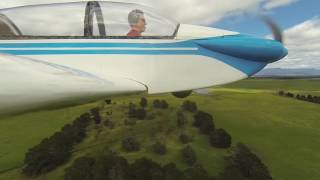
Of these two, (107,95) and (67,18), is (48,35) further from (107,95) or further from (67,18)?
(107,95)

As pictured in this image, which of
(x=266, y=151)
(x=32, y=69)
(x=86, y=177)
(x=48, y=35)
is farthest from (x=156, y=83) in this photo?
(x=266, y=151)

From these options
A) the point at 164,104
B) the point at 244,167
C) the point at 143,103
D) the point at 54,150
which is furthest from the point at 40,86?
the point at 143,103

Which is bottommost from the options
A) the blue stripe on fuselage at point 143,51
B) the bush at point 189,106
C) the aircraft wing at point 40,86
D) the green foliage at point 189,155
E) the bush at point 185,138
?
the green foliage at point 189,155

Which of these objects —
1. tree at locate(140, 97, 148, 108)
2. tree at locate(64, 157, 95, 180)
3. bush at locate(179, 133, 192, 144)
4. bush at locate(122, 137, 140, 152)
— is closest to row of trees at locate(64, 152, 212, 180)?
tree at locate(64, 157, 95, 180)

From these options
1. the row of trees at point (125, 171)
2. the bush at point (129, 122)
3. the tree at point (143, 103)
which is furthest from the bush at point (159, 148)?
the tree at point (143, 103)

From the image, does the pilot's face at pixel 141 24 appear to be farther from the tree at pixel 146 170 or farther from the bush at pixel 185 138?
the bush at pixel 185 138
